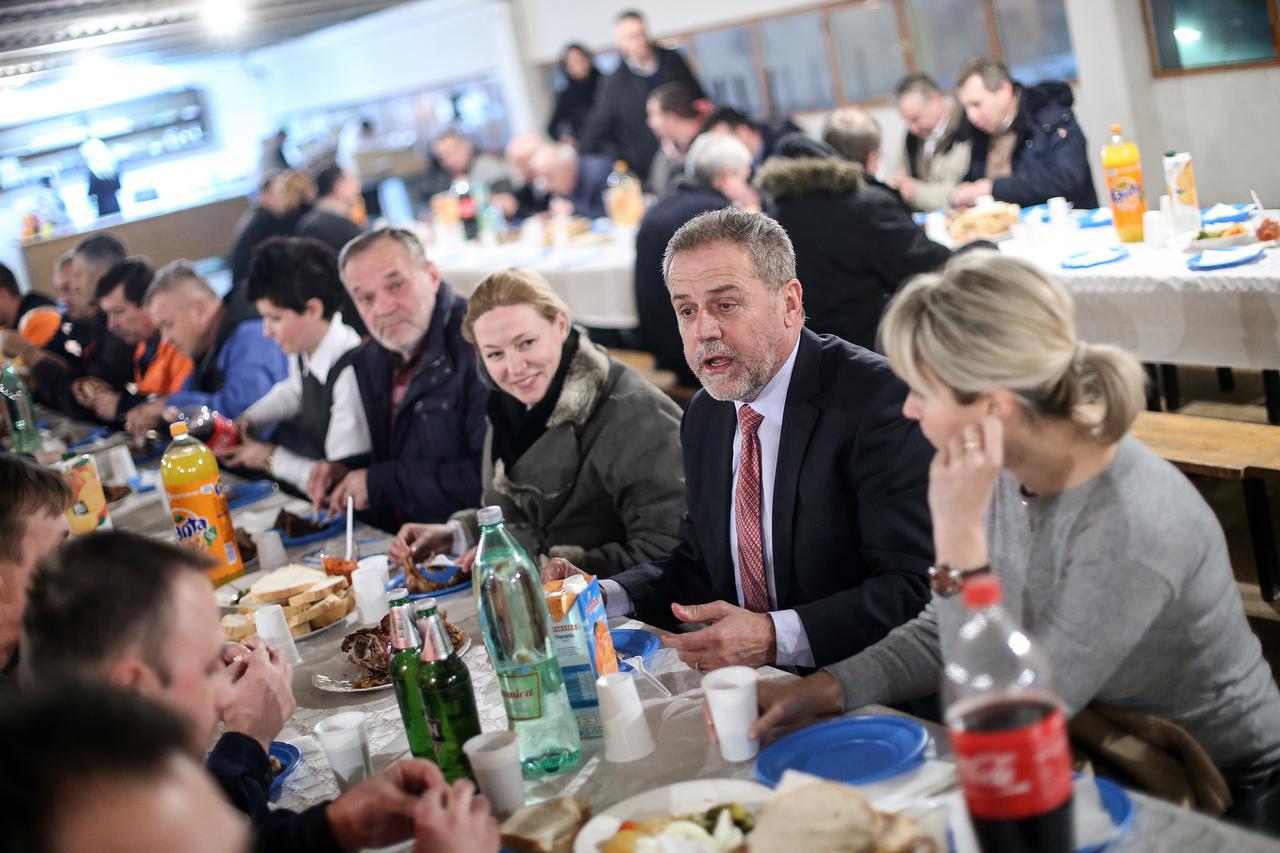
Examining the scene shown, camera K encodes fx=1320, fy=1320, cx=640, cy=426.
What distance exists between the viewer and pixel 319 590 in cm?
263

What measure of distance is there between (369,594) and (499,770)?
1.03 metres

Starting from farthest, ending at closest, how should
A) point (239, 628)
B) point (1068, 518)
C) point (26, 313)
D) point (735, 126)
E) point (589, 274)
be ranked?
point (26, 313) → point (735, 126) → point (589, 274) → point (239, 628) → point (1068, 518)

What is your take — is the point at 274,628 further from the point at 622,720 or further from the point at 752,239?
the point at 752,239

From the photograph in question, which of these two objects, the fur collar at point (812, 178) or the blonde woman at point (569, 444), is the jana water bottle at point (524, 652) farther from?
the fur collar at point (812, 178)

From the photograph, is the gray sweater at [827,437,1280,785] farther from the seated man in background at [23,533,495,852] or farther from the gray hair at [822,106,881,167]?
the gray hair at [822,106,881,167]

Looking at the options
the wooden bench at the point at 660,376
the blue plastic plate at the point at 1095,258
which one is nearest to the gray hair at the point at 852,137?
the wooden bench at the point at 660,376

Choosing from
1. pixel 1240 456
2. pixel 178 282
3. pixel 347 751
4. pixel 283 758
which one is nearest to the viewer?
pixel 347 751

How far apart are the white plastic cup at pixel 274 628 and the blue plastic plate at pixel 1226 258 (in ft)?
9.03

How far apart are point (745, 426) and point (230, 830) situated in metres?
1.49

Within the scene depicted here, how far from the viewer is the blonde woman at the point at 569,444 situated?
279 cm

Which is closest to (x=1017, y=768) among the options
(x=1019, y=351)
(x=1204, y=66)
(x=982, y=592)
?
(x=982, y=592)

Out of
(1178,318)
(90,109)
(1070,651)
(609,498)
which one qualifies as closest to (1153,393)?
(1178,318)

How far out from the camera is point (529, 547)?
2.97 m

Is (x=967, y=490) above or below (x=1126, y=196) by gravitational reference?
below
